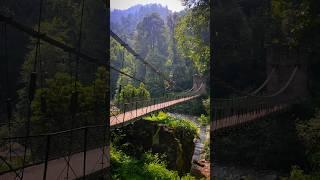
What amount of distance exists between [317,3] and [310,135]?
11.8ft

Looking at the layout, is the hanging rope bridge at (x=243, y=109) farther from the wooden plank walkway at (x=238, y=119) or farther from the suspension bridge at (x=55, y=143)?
the suspension bridge at (x=55, y=143)

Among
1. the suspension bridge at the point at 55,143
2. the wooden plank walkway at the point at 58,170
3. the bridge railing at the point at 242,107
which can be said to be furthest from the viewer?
the bridge railing at the point at 242,107

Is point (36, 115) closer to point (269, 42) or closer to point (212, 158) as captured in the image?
point (212, 158)

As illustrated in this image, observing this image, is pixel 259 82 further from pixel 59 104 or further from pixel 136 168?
pixel 59 104

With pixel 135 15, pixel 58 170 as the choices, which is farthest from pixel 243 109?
pixel 135 15

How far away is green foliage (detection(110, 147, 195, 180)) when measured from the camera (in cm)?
1014

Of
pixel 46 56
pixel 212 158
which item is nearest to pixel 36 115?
pixel 46 56

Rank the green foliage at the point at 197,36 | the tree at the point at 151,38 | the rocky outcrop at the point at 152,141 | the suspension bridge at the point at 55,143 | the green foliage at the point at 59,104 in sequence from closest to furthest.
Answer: the suspension bridge at the point at 55,143
the green foliage at the point at 59,104
the rocky outcrop at the point at 152,141
the green foliage at the point at 197,36
the tree at the point at 151,38

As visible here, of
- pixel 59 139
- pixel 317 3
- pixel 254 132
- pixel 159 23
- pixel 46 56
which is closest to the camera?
pixel 317 3

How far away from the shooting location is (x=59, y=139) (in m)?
10.5

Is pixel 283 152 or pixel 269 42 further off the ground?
pixel 269 42

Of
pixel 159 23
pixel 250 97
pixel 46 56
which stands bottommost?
pixel 250 97

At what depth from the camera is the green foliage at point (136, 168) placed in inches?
399

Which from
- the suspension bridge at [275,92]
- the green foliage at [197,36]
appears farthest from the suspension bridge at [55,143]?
the green foliage at [197,36]
